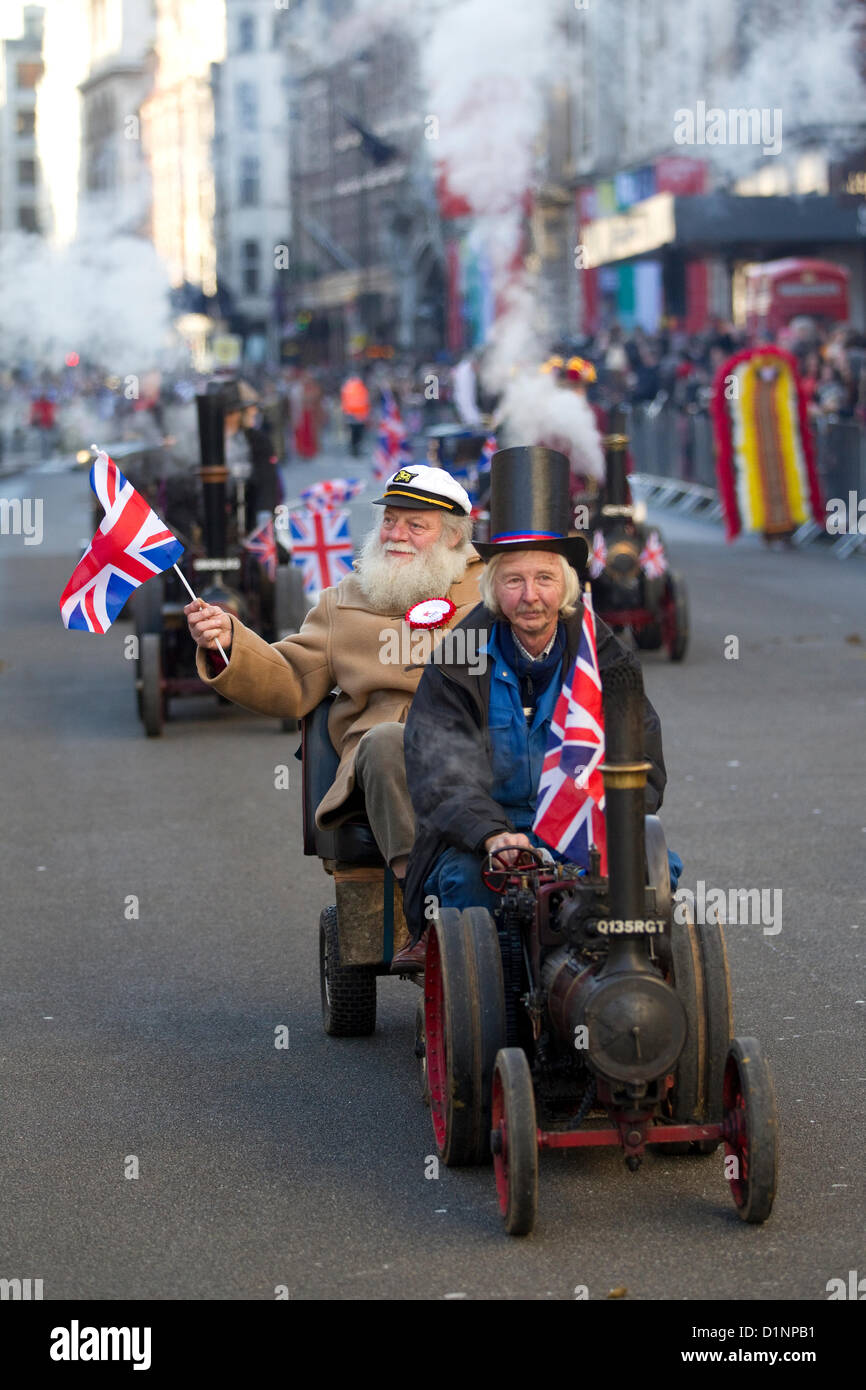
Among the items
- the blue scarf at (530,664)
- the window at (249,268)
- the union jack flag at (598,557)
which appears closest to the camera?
the blue scarf at (530,664)

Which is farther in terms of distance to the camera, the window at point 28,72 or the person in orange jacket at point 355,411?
the window at point 28,72

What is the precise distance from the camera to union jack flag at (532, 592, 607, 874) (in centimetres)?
488

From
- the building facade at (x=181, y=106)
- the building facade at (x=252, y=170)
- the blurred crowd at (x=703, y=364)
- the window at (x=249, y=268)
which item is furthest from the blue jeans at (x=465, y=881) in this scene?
the window at (x=249, y=268)

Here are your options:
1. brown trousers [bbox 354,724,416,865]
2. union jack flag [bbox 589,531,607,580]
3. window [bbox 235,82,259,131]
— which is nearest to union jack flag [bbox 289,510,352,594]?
union jack flag [bbox 589,531,607,580]

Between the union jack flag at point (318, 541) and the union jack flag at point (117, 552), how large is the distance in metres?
7.58

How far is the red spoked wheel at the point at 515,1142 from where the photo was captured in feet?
15.1

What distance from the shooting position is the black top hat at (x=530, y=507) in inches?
207

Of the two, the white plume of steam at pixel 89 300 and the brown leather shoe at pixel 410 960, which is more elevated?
the white plume of steam at pixel 89 300

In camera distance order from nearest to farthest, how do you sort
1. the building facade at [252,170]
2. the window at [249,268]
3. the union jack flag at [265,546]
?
1. the union jack flag at [265,546]
2. the building facade at [252,170]
3. the window at [249,268]

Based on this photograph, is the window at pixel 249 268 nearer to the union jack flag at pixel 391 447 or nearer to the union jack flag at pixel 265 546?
the union jack flag at pixel 391 447

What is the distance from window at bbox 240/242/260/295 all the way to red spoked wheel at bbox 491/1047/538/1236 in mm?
93030

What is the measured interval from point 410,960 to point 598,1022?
121cm

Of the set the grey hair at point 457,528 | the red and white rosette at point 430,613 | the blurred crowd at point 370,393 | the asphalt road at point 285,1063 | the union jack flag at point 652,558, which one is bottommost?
the asphalt road at point 285,1063

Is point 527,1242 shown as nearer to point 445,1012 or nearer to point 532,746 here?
point 445,1012
